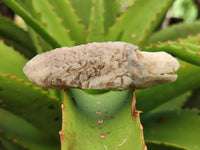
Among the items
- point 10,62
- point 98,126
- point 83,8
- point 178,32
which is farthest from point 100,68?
point 178,32

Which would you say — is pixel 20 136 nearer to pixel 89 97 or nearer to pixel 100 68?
pixel 89 97

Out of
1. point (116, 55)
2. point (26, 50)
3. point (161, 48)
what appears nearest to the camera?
point (116, 55)

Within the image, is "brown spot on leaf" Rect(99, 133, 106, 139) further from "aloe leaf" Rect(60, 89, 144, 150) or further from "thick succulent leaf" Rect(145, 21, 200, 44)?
"thick succulent leaf" Rect(145, 21, 200, 44)

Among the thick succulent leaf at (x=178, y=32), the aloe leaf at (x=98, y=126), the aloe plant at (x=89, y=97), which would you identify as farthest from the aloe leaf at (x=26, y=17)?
the thick succulent leaf at (x=178, y=32)

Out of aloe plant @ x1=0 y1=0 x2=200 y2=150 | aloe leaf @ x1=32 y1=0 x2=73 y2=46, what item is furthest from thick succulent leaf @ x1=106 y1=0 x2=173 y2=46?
aloe leaf @ x1=32 y1=0 x2=73 y2=46

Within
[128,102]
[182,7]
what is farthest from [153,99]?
[182,7]

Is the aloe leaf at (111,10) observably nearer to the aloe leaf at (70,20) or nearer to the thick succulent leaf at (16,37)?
the aloe leaf at (70,20)

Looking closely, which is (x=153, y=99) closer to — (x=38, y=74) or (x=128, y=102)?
(x=128, y=102)
